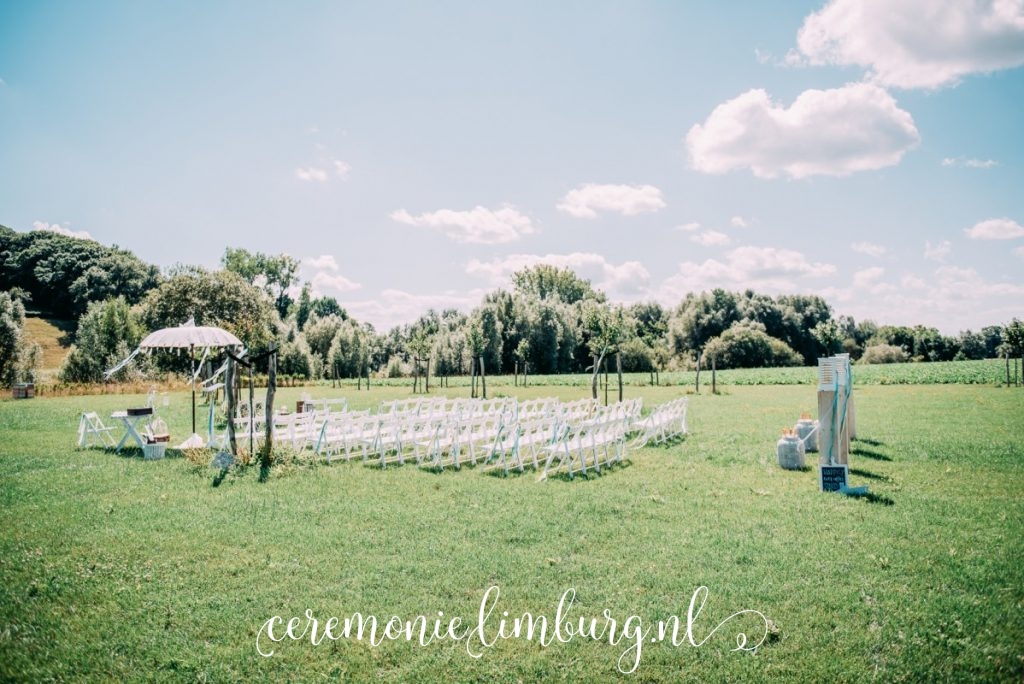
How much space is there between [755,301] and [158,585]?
80232 mm

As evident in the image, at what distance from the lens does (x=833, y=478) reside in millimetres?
8516

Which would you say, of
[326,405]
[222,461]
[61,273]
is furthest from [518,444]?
[61,273]

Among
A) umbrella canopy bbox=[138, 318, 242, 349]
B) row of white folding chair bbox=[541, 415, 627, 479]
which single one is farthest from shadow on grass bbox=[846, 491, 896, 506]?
umbrella canopy bbox=[138, 318, 242, 349]

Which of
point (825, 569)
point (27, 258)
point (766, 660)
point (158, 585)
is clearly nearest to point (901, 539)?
point (825, 569)

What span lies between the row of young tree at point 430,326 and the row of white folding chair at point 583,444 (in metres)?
11.2

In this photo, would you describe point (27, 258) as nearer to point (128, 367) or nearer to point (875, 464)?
point (128, 367)

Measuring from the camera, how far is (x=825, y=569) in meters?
5.55

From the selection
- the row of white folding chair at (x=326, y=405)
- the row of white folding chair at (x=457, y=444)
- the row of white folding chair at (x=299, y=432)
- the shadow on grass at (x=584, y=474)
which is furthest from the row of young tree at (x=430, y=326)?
the shadow on grass at (x=584, y=474)

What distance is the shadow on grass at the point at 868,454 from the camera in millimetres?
11094

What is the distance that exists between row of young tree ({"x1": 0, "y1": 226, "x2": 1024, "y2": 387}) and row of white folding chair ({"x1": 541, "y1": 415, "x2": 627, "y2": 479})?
11.2m

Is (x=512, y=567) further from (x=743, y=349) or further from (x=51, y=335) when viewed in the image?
(x=51, y=335)

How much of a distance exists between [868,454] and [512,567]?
9394 mm

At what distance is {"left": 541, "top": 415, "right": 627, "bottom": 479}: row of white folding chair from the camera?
978 centimetres

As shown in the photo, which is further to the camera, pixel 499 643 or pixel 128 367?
pixel 128 367
